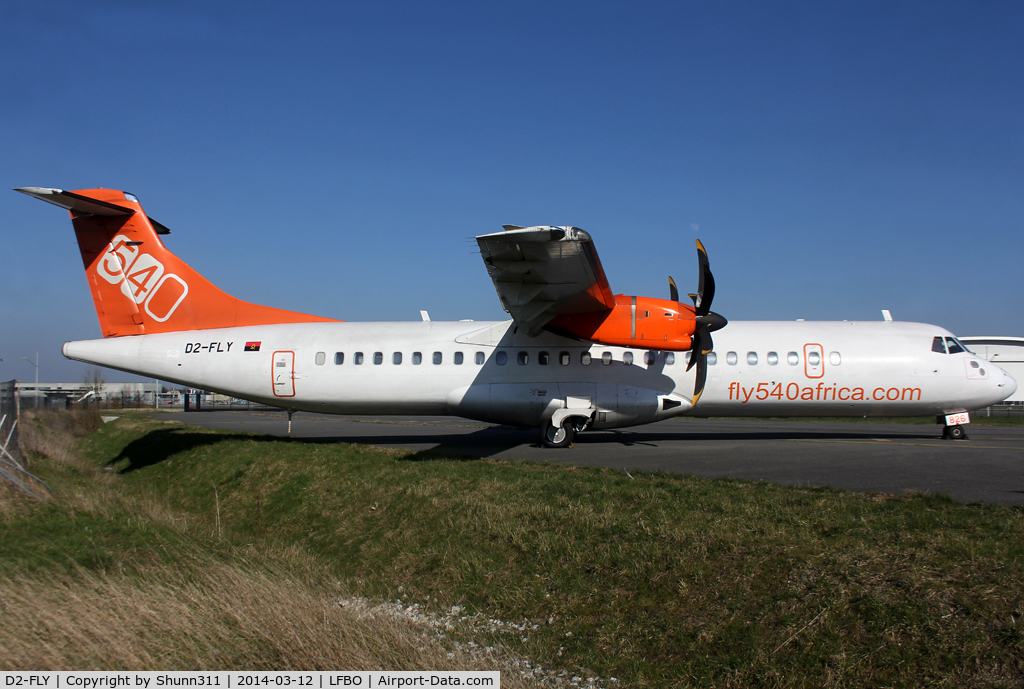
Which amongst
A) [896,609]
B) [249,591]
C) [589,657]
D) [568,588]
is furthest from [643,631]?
[249,591]

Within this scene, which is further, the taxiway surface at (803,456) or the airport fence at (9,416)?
the airport fence at (9,416)

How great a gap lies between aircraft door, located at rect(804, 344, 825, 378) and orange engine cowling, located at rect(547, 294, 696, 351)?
14.1 feet

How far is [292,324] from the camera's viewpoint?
736 inches

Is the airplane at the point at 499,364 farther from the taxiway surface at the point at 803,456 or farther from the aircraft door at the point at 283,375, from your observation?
the taxiway surface at the point at 803,456

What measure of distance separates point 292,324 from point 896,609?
56.0ft

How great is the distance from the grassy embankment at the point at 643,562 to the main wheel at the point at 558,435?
4.05 meters

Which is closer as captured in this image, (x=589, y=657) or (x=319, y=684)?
(x=319, y=684)

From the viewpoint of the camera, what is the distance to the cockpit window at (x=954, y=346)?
1805cm

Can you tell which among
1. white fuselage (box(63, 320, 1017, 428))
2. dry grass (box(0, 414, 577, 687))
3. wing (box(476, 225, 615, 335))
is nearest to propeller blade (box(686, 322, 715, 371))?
white fuselage (box(63, 320, 1017, 428))

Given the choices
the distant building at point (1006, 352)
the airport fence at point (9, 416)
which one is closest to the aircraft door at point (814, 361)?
the airport fence at point (9, 416)

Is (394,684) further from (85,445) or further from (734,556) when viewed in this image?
(85,445)
